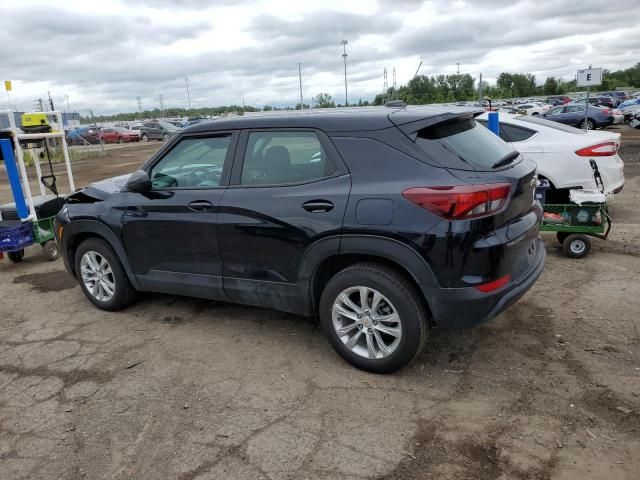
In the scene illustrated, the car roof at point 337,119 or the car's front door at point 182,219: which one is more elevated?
the car roof at point 337,119

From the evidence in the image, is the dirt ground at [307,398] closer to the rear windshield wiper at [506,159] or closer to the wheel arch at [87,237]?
the wheel arch at [87,237]

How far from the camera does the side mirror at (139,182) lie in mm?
4145

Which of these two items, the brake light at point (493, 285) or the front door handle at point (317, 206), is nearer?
the brake light at point (493, 285)

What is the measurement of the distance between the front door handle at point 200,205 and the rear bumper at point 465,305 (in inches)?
68.8

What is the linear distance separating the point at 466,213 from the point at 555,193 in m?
4.38

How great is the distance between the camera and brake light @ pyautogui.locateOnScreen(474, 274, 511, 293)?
3.10 meters

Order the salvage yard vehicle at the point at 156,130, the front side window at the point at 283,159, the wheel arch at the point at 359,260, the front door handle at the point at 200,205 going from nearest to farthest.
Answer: the wheel arch at the point at 359,260 < the front side window at the point at 283,159 < the front door handle at the point at 200,205 < the salvage yard vehicle at the point at 156,130

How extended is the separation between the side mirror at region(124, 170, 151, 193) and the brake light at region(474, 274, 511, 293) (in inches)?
105

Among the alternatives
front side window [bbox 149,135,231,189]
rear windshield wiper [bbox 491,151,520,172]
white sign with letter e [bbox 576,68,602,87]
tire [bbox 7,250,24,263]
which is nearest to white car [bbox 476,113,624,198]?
rear windshield wiper [bbox 491,151,520,172]

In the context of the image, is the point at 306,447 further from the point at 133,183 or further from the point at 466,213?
the point at 133,183

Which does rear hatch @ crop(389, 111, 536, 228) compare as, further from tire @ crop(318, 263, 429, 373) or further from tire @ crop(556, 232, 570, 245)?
tire @ crop(556, 232, 570, 245)

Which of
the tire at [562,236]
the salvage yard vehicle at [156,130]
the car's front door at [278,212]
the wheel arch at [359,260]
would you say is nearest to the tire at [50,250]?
the car's front door at [278,212]

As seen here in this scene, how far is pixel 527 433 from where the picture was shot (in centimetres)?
283

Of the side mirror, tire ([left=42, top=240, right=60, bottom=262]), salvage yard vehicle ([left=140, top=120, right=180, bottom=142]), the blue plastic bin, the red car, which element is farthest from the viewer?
the red car
